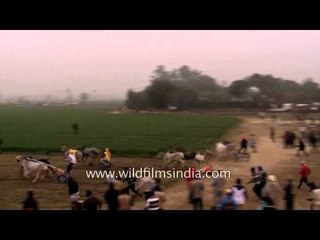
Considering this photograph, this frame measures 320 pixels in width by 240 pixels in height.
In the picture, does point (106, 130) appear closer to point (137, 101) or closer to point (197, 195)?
point (137, 101)

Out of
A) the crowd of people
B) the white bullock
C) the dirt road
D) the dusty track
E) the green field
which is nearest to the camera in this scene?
the crowd of people

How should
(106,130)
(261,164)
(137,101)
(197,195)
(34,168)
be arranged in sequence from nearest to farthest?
(197,195) < (34,168) < (261,164) < (137,101) < (106,130)

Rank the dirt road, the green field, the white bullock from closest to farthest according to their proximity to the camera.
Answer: the dirt road
the white bullock
the green field

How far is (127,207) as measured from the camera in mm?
8086

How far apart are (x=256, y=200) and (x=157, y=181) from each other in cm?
246

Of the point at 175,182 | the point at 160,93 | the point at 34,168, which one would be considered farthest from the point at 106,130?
the point at 175,182

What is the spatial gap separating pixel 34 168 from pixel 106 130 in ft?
17.7

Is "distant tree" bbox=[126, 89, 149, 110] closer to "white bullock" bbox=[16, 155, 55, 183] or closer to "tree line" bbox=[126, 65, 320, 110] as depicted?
"tree line" bbox=[126, 65, 320, 110]

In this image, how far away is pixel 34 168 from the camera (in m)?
12.6

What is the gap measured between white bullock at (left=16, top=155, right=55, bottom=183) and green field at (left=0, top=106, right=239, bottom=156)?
2.10 metres

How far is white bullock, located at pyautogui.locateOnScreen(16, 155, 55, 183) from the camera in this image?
40.8 feet

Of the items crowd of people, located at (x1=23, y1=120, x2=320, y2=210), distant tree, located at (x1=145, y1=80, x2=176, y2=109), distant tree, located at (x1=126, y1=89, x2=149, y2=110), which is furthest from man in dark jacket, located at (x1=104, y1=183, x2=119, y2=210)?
distant tree, located at (x1=145, y1=80, x2=176, y2=109)
